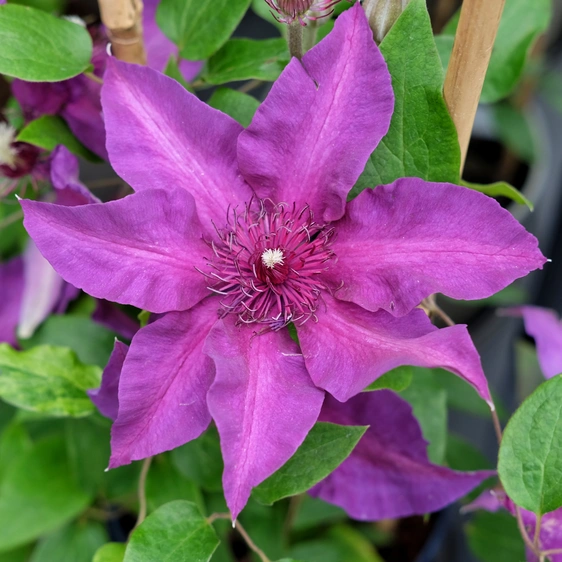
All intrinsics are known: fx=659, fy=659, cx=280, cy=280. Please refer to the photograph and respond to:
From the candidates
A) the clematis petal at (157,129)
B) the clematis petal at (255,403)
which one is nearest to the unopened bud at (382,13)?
the clematis petal at (157,129)

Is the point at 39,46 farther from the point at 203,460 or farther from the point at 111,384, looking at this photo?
the point at 203,460

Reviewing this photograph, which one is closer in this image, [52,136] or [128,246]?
[128,246]

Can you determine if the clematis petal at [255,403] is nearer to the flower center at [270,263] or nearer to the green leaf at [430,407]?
the flower center at [270,263]

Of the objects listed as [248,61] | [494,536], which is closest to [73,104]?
[248,61]

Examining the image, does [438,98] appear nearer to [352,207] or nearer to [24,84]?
[352,207]

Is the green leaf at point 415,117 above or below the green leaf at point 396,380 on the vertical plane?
above

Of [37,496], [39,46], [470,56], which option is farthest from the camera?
[37,496]

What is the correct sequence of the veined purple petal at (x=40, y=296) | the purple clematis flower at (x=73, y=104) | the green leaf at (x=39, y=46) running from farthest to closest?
the veined purple petal at (x=40, y=296) < the purple clematis flower at (x=73, y=104) < the green leaf at (x=39, y=46)
